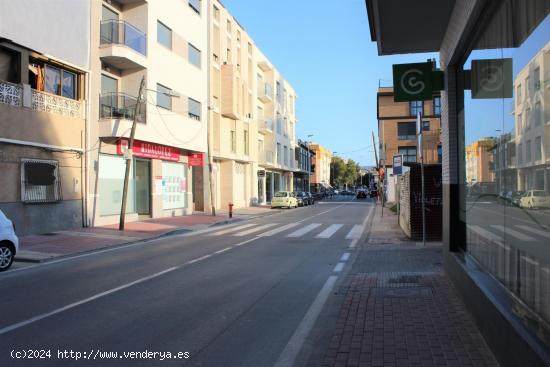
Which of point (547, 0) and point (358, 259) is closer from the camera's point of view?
point (547, 0)

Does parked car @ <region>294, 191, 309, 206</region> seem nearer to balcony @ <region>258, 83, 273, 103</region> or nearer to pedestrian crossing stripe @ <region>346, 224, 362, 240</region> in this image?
balcony @ <region>258, 83, 273, 103</region>

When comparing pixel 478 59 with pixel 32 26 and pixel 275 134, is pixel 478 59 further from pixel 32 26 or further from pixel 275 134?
pixel 275 134

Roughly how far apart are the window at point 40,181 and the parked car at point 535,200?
657 inches

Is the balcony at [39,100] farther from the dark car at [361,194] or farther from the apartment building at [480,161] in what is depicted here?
the dark car at [361,194]

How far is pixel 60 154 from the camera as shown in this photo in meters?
18.8

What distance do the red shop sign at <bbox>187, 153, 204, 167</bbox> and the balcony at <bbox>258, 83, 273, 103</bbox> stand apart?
723 inches

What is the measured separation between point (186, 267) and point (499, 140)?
24.0ft

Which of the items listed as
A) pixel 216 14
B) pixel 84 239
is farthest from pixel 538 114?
pixel 216 14

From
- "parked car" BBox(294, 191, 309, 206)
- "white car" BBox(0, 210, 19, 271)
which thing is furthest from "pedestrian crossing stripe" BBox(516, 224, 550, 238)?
"parked car" BBox(294, 191, 309, 206)

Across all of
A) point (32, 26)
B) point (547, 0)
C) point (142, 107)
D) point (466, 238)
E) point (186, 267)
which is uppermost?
point (32, 26)

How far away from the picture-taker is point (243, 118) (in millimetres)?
42125

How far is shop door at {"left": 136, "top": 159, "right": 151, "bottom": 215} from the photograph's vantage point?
25.8 metres

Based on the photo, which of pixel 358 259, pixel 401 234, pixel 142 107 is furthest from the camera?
pixel 142 107

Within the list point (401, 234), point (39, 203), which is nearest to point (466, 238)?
point (401, 234)
